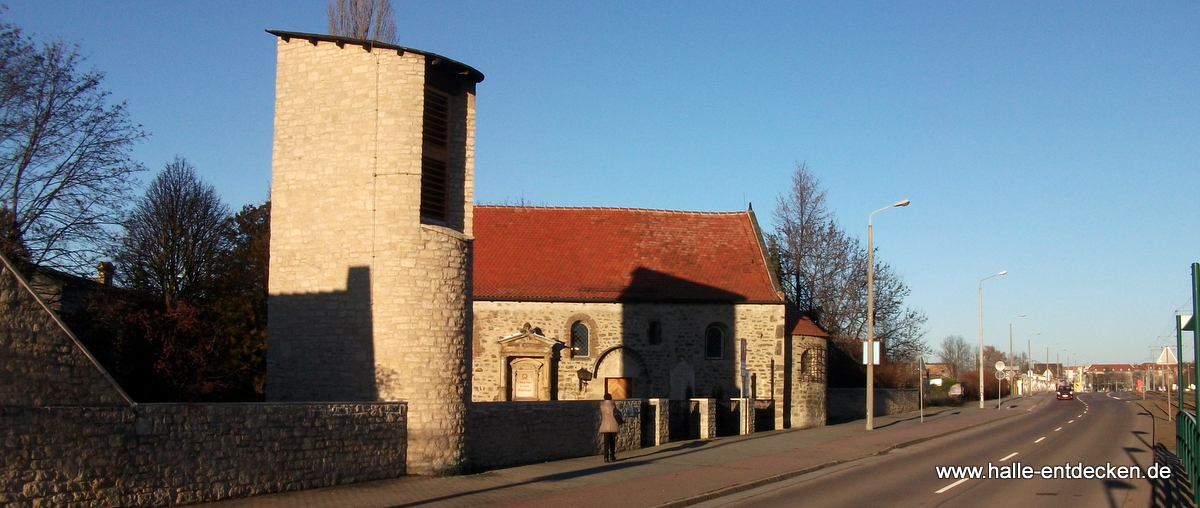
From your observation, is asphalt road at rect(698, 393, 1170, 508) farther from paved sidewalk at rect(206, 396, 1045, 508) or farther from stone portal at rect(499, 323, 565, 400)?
stone portal at rect(499, 323, 565, 400)

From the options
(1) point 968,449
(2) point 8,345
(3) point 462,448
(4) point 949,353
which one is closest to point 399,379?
(3) point 462,448

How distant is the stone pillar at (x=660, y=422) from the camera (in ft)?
80.2

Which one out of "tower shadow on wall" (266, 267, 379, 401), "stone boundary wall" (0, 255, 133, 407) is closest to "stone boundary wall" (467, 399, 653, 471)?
"tower shadow on wall" (266, 267, 379, 401)

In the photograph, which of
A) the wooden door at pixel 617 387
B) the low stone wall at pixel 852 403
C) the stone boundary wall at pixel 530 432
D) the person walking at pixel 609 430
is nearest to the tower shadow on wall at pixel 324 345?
the stone boundary wall at pixel 530 432

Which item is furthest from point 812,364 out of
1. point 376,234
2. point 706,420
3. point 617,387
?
point 376,234

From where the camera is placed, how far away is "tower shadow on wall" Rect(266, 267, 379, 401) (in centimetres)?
1744

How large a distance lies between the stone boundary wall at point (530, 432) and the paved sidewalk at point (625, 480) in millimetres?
414

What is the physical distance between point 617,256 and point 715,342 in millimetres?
5029

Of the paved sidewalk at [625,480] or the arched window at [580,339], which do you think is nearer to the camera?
the paved sidewalk at [625,480]

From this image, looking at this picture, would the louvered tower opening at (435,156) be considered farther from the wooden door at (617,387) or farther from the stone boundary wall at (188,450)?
the wooden door at (617,387)

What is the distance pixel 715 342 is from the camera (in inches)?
1419

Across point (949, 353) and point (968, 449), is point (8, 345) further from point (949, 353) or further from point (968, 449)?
point (949, 353)

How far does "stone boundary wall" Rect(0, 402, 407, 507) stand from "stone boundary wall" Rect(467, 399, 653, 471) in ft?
5.98

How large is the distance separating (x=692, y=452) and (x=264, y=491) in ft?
36.6
